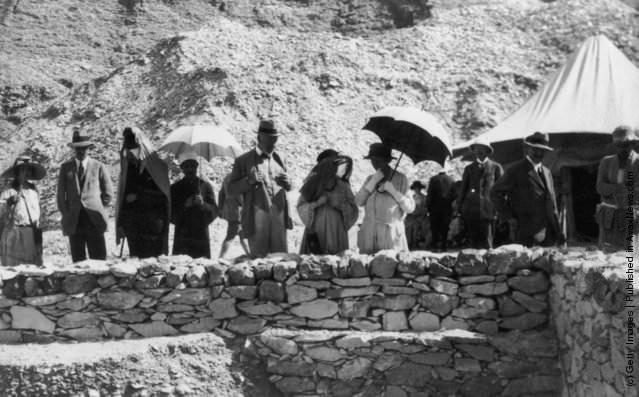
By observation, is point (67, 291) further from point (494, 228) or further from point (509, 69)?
point (509, 69)

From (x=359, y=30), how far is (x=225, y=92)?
1342 cm

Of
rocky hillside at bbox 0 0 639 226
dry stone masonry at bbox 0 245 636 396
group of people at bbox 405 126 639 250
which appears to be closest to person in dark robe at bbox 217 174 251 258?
dry stone masonry at bbox 0 245 636 396

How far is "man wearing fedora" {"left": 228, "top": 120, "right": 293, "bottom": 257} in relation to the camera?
7.07 meters

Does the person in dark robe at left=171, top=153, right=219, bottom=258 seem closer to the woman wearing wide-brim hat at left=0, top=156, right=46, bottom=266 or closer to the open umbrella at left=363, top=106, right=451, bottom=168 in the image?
the woman wearing wide-brim hat at left=0, top=156, right=46, bottom=266

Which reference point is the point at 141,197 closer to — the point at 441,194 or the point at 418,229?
the point at 441,194

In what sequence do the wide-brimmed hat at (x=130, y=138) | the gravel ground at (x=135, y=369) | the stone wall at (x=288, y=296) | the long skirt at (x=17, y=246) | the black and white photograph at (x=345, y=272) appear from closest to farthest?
the gravel ground at (x=135, y=369)
the black and white photograph at (x=345, y=272)
the stone wall at (x=288, y=296)
the wide-brimmed hat at (x=130, y=138)
the long skirt at (x=17, y=246)

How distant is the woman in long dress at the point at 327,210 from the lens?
22.7 ft

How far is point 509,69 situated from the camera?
25031 mm

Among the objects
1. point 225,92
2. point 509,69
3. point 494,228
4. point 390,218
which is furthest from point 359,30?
point 390,218

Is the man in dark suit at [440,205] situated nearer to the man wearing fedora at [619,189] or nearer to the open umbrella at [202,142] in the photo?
the open umbrella at [202,142]

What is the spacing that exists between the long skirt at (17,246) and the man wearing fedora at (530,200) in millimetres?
4271

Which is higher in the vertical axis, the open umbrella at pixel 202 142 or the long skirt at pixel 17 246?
the open umbrella at pixel 202 142

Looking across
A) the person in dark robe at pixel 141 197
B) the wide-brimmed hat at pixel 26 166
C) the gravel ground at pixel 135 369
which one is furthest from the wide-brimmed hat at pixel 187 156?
the gravel ground at pixel 135 369

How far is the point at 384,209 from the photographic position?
6.80 metres
